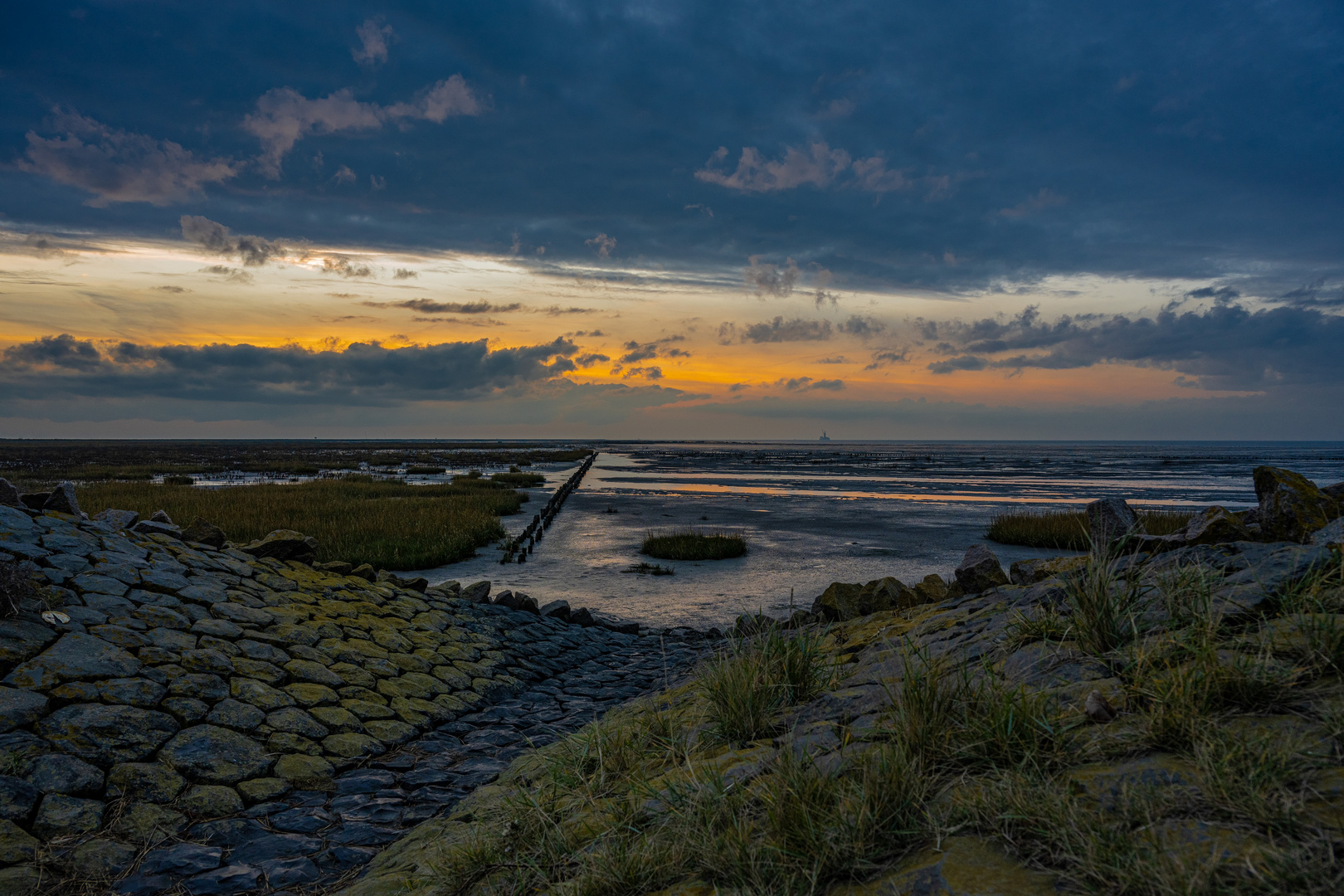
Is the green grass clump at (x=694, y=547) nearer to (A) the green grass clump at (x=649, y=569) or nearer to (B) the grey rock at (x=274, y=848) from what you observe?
(A) the green grass clump at (x=649, y=569)

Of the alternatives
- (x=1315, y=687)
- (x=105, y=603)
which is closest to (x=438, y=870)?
(x=1315, y=687)

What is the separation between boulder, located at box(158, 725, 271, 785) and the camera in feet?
16.7

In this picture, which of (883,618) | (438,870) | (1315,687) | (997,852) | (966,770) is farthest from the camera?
(883,618)

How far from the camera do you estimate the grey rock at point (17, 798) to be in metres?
4.13

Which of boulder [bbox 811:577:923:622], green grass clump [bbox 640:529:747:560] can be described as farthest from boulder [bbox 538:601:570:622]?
green grass clump [bbox 640:529:747:560]

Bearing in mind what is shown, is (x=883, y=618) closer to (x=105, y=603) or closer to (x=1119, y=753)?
(x=1119, y=753)

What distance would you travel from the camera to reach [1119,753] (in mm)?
3006

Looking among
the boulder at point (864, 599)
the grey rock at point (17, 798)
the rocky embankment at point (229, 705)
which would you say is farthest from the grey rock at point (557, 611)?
the grey rock at point (17, 798)

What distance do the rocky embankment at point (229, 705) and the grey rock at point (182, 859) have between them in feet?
0.04

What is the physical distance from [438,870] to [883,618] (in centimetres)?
571

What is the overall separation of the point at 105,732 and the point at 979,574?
853cm

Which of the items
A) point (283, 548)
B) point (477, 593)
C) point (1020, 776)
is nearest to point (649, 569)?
point (477, 593)

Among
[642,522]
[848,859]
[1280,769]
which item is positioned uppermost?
[1280,769]

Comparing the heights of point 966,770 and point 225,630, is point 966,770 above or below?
above
